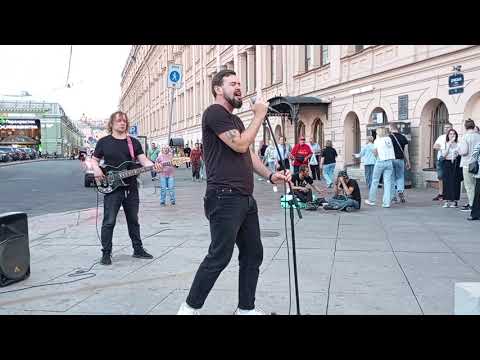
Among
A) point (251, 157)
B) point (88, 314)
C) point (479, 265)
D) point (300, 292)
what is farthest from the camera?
point (479, 265)

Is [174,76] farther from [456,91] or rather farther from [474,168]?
[474,168]

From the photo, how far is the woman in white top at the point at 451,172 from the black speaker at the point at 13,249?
8.95 m

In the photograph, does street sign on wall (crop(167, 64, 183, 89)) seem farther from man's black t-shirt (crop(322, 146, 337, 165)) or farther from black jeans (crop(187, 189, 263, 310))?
black jeans (crop(187, 189, 263, 310))

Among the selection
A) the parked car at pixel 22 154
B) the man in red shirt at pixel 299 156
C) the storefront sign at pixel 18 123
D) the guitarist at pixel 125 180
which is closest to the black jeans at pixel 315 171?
the man in red shirt at pixel 299 156

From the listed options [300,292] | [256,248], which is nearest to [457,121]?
[300,292]

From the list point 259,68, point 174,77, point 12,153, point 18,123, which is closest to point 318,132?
point 259,68

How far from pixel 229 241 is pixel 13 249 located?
9.37 ft

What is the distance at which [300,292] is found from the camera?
16.2 feet

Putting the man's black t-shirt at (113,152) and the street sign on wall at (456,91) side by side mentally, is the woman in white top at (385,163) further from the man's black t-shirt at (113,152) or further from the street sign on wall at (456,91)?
the man's black t-shirt at (113,152)

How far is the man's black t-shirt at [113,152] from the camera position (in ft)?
21.3

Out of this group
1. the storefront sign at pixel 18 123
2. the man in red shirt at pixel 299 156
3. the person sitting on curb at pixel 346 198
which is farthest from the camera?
the storefront sign at pixel 18 123

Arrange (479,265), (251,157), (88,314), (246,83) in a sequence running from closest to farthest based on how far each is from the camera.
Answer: (251,157), (88,314), (479,265), (246,83)
